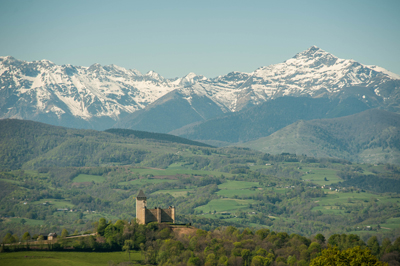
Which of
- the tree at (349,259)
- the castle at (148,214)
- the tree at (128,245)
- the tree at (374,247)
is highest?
the castle at (148,214)

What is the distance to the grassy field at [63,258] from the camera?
13693 centimetres

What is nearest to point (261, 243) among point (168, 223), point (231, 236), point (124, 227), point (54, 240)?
point (231, 236)

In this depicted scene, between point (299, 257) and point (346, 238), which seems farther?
point (346, 238)

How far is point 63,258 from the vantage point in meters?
142

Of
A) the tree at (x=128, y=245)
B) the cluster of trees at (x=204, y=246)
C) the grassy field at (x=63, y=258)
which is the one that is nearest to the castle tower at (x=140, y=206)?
the cluster of trees at (x=204, y=246)

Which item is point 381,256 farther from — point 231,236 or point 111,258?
point 111,258

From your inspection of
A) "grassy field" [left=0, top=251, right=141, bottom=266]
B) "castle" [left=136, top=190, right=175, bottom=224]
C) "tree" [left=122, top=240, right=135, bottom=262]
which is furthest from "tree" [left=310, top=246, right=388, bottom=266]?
"castle" [left=136, top=190, right=175, bottom=224]

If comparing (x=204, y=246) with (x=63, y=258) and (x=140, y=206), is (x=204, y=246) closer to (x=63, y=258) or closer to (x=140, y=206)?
(x=140, y=206)

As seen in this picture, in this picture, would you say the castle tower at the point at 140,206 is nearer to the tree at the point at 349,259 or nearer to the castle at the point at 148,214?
the castle at the point at 148,214

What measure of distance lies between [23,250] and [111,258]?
19656 millimetres

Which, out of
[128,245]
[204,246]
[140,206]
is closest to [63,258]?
[128,245]

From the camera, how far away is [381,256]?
488 feet

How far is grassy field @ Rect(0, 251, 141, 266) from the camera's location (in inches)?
5391

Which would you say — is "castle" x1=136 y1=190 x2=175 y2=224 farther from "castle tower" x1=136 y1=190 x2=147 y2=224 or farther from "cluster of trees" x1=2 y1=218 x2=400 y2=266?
"cluster of trees" x1=2 y1=218 x2=400 y2=266
